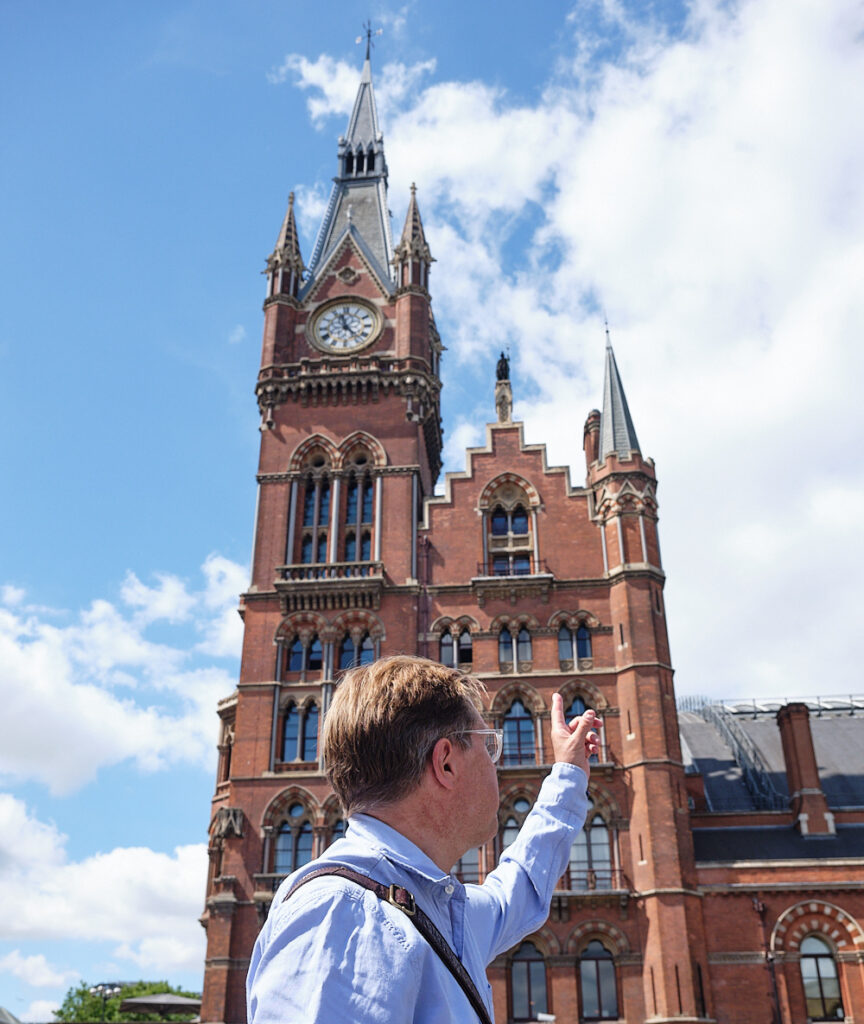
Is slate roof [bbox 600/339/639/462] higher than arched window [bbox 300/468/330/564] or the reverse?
higher

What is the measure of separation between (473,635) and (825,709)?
2245 cm

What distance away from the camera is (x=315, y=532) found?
34656 millimetres

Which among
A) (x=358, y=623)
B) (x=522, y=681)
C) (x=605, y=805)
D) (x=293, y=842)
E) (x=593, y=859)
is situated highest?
(x=358, y=623)

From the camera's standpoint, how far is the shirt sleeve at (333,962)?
2023 millimetres

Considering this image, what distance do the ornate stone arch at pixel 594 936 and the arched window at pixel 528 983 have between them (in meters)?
1.02

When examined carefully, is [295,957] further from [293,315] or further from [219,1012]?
[293,315]

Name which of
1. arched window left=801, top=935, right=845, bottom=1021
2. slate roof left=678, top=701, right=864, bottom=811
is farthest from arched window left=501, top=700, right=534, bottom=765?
arched window left=801, top=935, right=845, bottom=1021

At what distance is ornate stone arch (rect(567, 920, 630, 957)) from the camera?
27.8m

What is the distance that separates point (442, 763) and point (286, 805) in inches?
1147

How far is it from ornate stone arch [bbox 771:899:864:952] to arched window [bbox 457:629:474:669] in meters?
11.8

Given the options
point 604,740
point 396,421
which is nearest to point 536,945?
point 604,740

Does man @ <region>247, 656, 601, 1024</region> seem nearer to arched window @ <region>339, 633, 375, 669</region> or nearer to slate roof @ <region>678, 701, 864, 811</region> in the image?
arched window @ <region>339, 633, 375, 669</region>

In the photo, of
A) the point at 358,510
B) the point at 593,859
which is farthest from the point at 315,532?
the point at 593,859

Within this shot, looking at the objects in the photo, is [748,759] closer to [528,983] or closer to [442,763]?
[528,983]
